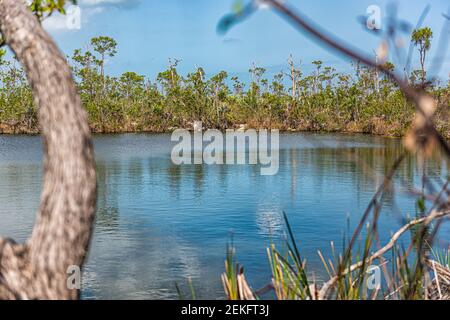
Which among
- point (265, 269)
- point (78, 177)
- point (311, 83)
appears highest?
point (311, 83)

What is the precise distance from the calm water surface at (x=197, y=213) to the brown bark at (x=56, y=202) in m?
0.95

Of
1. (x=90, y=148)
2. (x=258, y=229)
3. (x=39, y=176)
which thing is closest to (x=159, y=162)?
(x=39, y=176)

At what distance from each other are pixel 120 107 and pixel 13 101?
7313mm

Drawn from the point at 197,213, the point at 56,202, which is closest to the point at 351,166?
the point at 197,213

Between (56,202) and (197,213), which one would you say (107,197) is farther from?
(56,202)

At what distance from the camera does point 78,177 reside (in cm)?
197

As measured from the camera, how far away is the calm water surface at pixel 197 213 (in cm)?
714

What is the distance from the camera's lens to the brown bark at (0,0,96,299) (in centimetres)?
196

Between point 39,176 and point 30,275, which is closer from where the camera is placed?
point 30,275

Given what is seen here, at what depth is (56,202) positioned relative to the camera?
6.41ft

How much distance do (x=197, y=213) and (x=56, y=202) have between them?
9.29 metres

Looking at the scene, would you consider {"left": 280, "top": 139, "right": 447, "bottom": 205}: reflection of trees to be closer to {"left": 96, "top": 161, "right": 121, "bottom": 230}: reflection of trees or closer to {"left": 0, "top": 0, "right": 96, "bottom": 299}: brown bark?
{"left": 96, "top": 161, "right": 121, "bottom": 230}: reflection of trees

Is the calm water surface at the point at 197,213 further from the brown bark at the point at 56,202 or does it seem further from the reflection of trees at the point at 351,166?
the brown bark at the point at 56,202

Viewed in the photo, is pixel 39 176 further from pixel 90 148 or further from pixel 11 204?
pixel 90 148
